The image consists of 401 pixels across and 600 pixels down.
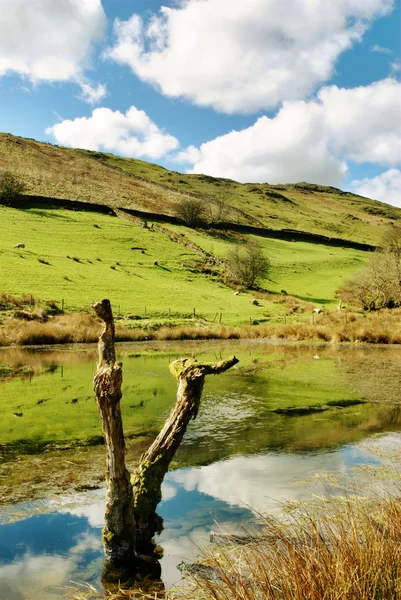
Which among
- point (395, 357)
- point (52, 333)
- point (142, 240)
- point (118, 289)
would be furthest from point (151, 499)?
point (142, 240)

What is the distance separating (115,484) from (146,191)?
11374cm

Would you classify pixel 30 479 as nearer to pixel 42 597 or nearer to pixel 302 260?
pixel 42 597

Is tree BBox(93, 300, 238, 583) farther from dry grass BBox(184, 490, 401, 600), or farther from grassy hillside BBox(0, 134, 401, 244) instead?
grassy hillside BBox(0, 134, 401, 244)

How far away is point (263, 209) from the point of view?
151 m

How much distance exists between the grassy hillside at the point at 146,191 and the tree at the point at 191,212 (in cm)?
423

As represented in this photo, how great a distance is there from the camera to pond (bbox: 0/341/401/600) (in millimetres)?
8109

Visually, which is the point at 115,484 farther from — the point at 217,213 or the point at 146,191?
the point at 146,191

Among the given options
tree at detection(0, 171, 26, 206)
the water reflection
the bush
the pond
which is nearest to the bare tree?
tree at detection(0, 171, 26, 206)

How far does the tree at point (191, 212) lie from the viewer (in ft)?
319

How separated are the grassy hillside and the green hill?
0.45 meters

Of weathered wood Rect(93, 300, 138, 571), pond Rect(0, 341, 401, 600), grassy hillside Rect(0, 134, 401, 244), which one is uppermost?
grassy hillside Rect(0, 134, 401, 244)

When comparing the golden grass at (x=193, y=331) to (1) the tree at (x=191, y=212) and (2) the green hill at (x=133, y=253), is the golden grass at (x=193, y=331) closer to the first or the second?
(2) the green hill at (x=133, y=253)

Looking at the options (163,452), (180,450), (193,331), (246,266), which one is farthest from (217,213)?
(163,452)

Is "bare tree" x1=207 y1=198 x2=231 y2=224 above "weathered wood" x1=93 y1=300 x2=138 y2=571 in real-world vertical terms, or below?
above
